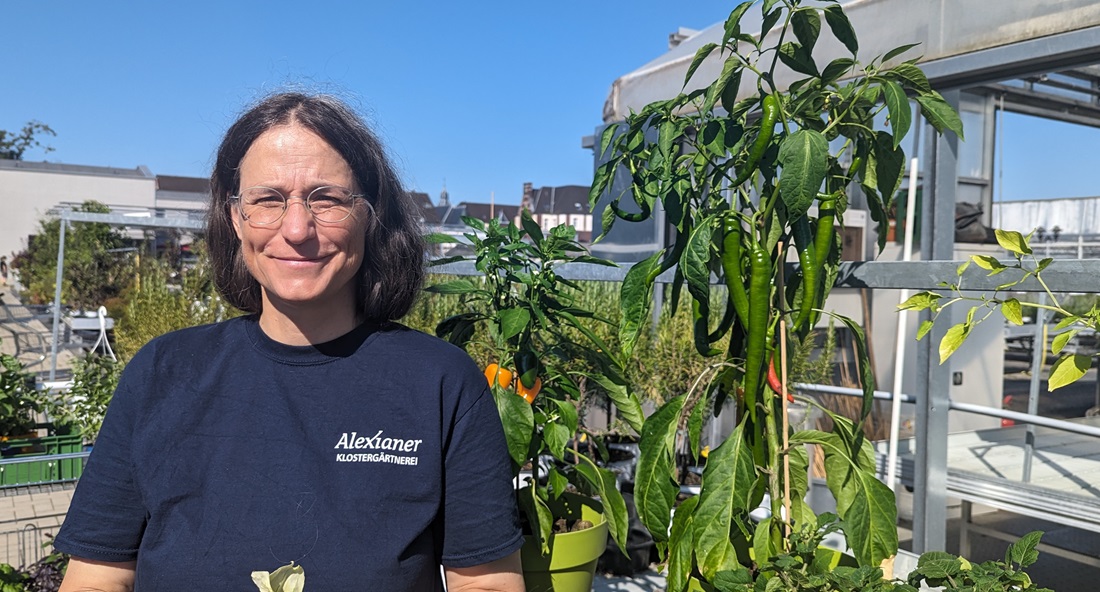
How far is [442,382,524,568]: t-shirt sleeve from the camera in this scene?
5.12ft

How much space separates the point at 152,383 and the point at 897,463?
2.89m

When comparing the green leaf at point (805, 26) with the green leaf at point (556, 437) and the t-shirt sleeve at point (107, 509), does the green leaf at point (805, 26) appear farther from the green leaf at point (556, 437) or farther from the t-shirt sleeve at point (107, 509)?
the t-shirt sleeve at point (107, 509)

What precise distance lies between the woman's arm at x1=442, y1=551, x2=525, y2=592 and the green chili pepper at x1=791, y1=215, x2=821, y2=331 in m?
0.74

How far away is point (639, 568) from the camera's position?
3.49 meters

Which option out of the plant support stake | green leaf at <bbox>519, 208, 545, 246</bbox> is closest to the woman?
green leaf at <bbox>519, 208, 545, 246</bbox>

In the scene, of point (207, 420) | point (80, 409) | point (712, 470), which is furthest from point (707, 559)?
point (80, 409)

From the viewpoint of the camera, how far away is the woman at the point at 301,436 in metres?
1.52

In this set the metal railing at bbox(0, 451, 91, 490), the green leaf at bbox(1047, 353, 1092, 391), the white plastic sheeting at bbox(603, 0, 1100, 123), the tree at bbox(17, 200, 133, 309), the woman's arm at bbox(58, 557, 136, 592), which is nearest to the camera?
the green leaf at bbox(1047, 353, 1092, 391)

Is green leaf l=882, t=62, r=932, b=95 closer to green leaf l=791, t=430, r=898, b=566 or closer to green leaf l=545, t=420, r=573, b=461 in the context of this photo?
green leaf l=791, t=430, r=898, b=566

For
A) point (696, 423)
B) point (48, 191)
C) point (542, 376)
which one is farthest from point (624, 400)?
point (48, 191)

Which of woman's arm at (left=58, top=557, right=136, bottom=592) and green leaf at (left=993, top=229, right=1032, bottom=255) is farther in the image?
woman's arm at (left=58, top=557, right=136, bottom=592)

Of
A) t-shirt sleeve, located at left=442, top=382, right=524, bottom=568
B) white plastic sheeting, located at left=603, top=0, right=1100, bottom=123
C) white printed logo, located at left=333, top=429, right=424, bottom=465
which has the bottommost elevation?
t-shirt sleeve, located at left=442, top=382, right=524, bottom=568

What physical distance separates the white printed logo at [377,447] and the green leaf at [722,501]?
567mm

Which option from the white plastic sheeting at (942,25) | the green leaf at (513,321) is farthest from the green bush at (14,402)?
the white plastic sheeting at (942,25)
